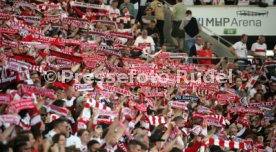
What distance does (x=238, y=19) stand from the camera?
27.4m

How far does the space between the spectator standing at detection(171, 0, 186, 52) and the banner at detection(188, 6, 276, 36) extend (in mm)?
2675

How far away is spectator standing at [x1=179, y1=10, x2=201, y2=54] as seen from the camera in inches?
954

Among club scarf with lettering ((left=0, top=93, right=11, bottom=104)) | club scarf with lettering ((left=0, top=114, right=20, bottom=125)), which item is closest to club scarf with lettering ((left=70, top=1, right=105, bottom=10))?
club scarf with lettering ((left=0, top=93, right=11, bottom=104))

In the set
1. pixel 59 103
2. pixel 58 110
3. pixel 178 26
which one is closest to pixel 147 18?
pixel 178 26

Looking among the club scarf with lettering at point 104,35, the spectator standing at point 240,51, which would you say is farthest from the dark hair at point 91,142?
the spectator standing at point 240,51

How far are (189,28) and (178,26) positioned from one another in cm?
40

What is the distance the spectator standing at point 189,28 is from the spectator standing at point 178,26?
12cm

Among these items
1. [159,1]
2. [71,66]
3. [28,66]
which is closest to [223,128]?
[71,66]

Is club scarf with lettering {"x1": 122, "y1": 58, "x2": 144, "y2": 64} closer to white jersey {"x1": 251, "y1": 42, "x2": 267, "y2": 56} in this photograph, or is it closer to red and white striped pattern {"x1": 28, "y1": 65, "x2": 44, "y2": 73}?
red and white striped pattern {"x1": 28, "y1": 65, "x2": 44, "y2": 73}

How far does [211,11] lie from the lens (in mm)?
27250

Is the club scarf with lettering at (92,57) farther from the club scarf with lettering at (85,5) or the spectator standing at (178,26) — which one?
the spectator standing at (178,26)

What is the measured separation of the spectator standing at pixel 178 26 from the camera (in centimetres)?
2423

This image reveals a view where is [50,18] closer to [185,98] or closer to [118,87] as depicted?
[118,87]

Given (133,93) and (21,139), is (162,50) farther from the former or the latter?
(21,139)
